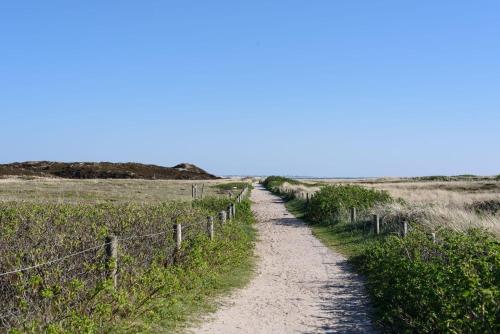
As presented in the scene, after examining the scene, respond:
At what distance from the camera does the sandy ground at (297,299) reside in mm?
8234

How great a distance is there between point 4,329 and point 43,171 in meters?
104

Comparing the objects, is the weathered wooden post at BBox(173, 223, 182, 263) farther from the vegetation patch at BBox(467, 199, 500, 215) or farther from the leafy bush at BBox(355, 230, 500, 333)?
the vegetation patch at BBox(467, 199, 500, 215)

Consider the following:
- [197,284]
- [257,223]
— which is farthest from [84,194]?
[197,284]

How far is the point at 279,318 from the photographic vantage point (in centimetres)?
873

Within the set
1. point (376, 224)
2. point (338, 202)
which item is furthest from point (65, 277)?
point (338, 202)

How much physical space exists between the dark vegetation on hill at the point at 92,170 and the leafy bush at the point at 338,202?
7723cm

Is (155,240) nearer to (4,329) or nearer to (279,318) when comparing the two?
(279,318)

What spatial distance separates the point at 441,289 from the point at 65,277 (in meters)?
5.17

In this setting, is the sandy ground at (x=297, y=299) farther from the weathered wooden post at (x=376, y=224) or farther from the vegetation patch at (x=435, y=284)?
the weathered wooden post at (x=376, y=224)

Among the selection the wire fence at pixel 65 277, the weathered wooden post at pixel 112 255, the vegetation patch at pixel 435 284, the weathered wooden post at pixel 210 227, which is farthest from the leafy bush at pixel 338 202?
the weathered wooden post at pixel 112 255

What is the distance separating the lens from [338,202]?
25953mm

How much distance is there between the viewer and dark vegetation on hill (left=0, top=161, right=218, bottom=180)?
99994mm

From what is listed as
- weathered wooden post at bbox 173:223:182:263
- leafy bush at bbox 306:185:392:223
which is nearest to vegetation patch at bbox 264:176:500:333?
weathered wooden post at bbox 173:223:182:263

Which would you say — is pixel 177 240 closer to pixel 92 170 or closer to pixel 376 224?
pixel 376 224
